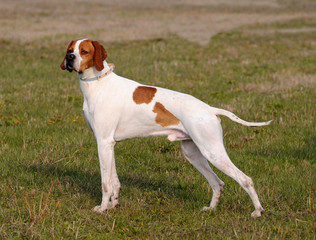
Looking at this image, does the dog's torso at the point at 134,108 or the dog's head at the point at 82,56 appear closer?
the dog's torso at the point at 134,108

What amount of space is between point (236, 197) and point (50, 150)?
3.10 m

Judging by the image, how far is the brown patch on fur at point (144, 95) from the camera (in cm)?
530

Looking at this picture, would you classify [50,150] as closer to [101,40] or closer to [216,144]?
[216,144]

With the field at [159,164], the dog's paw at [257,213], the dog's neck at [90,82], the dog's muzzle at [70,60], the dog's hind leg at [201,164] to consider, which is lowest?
the field at [159,164]

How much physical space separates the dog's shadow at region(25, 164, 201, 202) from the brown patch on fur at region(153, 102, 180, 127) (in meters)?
1.13

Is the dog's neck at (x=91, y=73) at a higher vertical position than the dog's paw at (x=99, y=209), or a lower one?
higher

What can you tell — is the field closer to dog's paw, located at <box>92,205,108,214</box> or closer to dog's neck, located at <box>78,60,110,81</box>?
dog's paw, located at <box>92,205,108,214</box>

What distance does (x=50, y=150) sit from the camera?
727 cm

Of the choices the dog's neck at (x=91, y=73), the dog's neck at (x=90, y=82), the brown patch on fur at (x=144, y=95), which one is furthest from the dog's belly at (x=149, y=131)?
the dog's neck at (x=91, y=73)

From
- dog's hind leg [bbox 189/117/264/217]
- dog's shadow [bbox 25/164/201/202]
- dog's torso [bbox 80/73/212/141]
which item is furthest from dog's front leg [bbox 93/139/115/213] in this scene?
dog's hind leg [bbox 189/117/264/217]

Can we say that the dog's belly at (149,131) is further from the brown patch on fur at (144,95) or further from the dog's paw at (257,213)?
the dog's paw at (257,213)

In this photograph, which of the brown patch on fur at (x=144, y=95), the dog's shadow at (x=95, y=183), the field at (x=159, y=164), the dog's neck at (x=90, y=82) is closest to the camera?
the field at (x=159, y=164)

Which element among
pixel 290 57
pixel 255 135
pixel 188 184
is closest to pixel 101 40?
pixel 290 57

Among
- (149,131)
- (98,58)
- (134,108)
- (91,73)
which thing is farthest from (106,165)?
(98,58)
